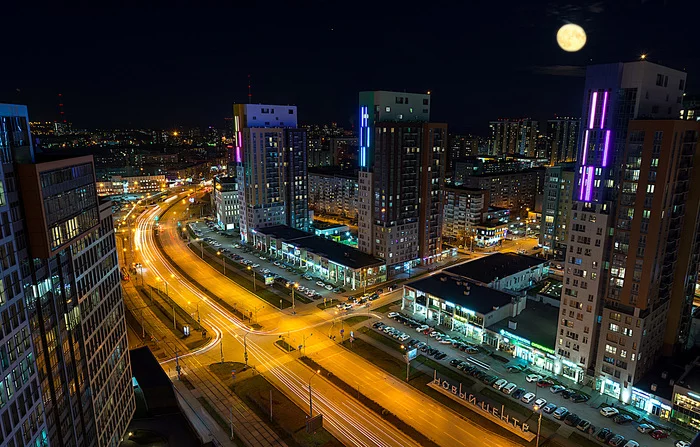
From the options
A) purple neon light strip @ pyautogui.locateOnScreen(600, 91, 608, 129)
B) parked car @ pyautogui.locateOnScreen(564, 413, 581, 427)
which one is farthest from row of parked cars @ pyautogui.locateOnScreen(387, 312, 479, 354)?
purple neon light strip @ pyautogui.locateOnScreen(600, 91, 608, 129)

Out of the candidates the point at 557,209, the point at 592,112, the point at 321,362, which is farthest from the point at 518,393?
the point at 557,209

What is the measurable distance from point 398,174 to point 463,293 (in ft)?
130

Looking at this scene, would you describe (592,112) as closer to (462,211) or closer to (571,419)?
(571,419)

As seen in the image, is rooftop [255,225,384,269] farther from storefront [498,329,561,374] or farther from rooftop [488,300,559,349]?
storefront [498,329,561,374]

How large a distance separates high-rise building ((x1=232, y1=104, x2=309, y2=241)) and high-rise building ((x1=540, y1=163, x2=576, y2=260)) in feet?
277

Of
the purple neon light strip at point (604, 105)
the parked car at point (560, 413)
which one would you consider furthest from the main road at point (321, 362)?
the purple neon light strip at point (604, 105)

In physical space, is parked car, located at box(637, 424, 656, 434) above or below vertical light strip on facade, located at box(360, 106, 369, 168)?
below

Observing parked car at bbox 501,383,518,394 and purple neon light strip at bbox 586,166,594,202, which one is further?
parked car at bbox 501,383,518,394

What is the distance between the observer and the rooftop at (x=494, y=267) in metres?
105

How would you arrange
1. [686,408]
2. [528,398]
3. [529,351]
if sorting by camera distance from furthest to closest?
[529,351]
[528,398]
[686,408]

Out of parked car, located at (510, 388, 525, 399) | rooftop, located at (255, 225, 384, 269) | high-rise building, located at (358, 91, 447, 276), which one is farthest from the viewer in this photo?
rooftop, located at (255, 225, 384, 269)

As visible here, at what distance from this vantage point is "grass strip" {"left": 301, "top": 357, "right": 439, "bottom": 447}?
5829cm

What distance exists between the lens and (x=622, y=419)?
61.7 metres

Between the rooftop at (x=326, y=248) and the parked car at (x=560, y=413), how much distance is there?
58.2 metres
